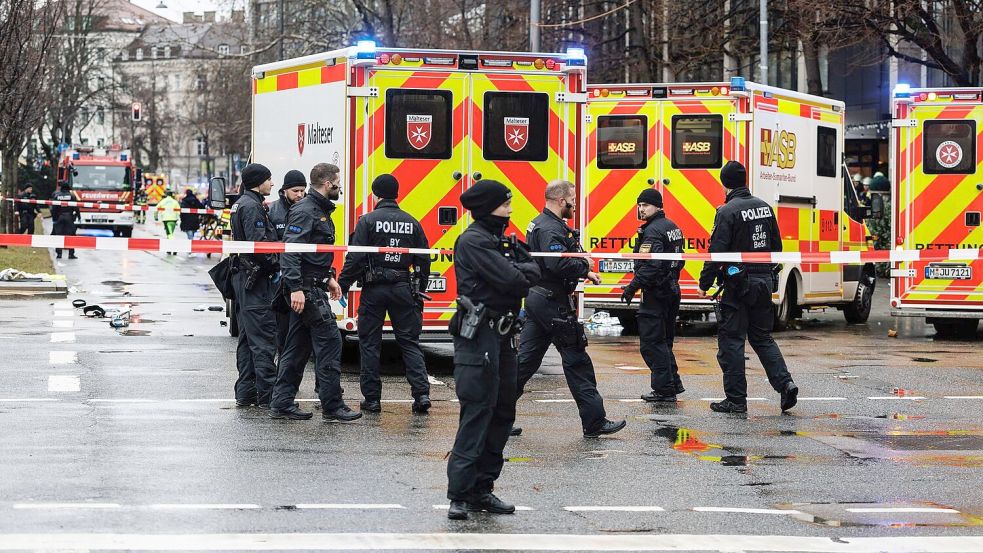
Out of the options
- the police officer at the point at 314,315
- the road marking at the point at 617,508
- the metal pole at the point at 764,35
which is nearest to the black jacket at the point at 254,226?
the police officer at the point at 314,315

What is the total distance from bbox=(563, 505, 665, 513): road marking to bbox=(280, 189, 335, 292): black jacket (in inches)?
142

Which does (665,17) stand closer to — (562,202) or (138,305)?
(138,305)

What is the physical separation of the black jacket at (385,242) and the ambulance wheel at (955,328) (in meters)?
9.74

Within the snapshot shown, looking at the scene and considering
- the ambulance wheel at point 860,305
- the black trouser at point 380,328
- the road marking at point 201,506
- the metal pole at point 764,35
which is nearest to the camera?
the road marking at point 201,506

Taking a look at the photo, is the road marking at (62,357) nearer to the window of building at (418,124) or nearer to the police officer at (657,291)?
the window of building at (418,124)

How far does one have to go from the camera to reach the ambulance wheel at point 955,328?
762 inches

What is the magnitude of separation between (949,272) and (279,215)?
948 centimetres

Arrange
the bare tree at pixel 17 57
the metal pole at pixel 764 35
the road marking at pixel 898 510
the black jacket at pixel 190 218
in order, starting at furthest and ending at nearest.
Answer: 1. the black jacket at pixel 190 218
2. the metal pole at pixel 764 35
3. the bare tree at pixel 17 57
4. the road marking at pixel 898 510

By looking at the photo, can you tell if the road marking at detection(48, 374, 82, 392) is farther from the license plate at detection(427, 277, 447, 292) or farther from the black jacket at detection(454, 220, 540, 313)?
the black jacket at detection(454, 220, 540, 313)

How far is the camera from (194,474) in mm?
8664

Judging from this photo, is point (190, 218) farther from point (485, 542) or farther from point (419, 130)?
point (485, 542)

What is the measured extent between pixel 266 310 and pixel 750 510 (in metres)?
4.72

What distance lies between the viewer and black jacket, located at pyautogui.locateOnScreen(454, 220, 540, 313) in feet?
25.4

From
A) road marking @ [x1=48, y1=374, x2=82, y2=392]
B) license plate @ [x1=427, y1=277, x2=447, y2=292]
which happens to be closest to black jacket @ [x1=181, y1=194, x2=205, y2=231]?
license plate @ [x1=427, y1=277, x2=447, y2=292]
